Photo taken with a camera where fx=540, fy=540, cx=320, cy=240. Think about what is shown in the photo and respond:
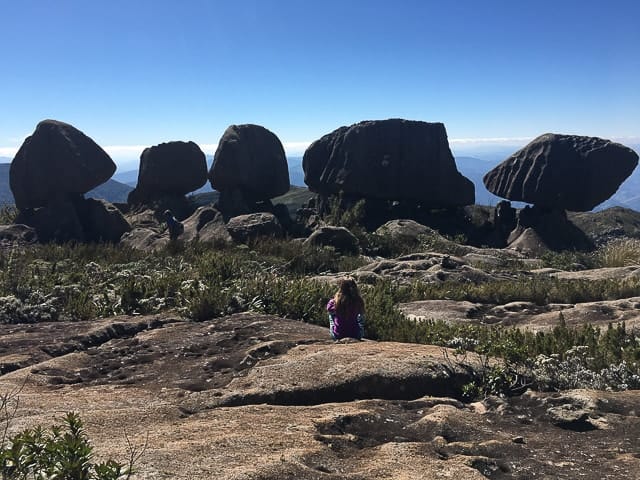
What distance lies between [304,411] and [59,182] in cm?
2912

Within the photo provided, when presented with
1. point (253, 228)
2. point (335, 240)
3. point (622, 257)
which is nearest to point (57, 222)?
point (253, 228)

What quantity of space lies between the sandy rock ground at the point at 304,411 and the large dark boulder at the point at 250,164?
90.0 feet

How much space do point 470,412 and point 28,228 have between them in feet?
90.8

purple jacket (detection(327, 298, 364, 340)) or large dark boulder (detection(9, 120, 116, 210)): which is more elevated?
large dark boulder (detection(9, 120, 116, 210))

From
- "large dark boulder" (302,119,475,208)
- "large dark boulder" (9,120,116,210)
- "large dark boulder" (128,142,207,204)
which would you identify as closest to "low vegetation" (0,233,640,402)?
"large dark boulder" (9,120,116,210)

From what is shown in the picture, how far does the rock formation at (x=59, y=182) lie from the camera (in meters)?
29.4

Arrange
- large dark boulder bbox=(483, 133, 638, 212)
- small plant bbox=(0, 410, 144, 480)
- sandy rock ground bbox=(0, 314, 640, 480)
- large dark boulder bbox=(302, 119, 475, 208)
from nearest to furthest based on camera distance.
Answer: small plant bbox=(0, 410, 144, 480) < sandy rock ground bbox=(0, 314, 640, 480) < large dark boulder bbox=(483, 133, 638, 212) < large dark boulder bbox=(302, 119, 475, 208)

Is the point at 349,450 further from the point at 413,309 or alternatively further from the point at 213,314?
the point at 413,309

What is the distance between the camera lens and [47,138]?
30359 millimetres

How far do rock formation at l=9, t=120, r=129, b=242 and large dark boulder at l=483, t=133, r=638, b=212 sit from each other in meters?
27.5

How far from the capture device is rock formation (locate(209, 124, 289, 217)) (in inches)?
1355

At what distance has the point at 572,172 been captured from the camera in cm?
3716

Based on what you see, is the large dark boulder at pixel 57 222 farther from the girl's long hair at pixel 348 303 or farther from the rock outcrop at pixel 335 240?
the girl's long hair at pixel 348 303

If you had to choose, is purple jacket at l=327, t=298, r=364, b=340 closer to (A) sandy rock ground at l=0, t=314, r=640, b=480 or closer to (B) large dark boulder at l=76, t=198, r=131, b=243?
(A) sandy rock ground at l=0, t=314, r=640, b=480
